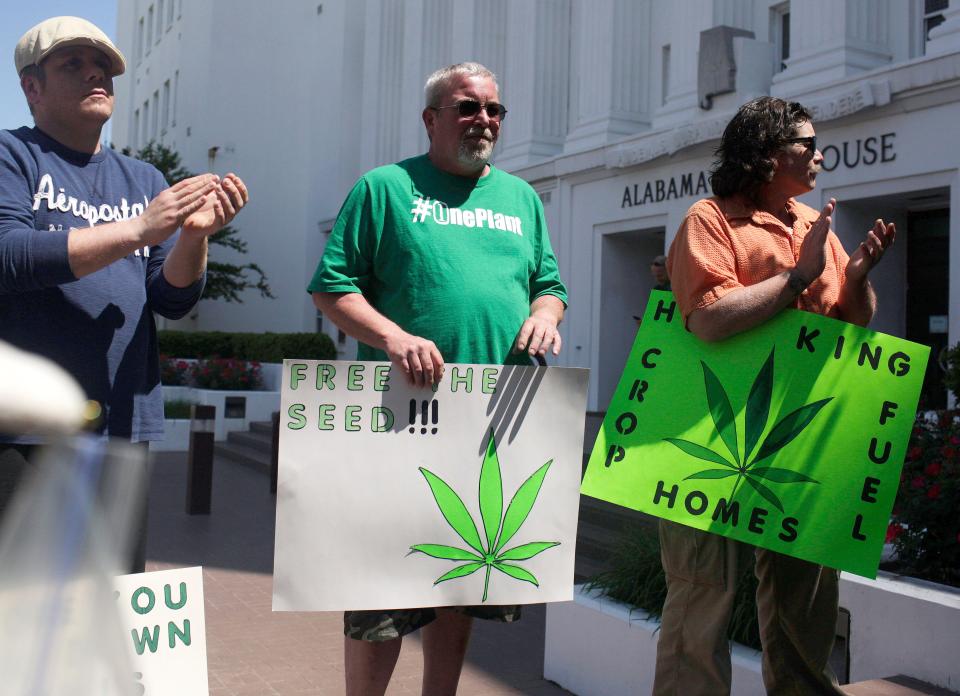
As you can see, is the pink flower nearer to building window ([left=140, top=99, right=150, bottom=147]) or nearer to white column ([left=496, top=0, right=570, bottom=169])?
white column ([left=496, top=0, right=570, bottom=169])

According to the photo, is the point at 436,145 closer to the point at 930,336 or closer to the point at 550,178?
the point at 930,336

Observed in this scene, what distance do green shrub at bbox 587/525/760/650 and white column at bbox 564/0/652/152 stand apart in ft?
36.8

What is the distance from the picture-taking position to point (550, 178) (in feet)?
54.7

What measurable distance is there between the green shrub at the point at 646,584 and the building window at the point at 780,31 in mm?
10080

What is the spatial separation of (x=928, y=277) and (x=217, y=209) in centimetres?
1115

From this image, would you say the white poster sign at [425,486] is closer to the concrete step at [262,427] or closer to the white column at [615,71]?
the white column at [615,71]

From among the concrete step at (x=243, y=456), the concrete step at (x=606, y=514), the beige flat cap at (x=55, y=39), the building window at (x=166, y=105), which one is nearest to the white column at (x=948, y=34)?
the concrete step at (x=606, y=514)

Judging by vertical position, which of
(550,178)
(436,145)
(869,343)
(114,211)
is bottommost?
(869,343)

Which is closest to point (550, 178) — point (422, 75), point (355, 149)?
point (422, 75)

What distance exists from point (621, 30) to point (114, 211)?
14.1 m

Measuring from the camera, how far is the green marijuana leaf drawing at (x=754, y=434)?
278 cm

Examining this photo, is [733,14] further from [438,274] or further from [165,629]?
[165,629]

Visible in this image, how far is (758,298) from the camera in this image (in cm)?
272

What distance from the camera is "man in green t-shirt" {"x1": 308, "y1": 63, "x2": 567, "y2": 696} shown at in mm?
2732
